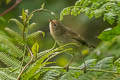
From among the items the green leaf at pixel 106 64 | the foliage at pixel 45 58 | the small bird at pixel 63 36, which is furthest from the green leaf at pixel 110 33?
the small bird at pixel 63 36

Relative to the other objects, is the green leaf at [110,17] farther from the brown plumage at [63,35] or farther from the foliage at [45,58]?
the brown plumage at [63,35]

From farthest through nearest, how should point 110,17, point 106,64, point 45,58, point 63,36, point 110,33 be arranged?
point 63,36 → point 110,33 → point 106,64 → point 110,17 → point 45,58

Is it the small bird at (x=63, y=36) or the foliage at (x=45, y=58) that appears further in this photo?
the small bird at (x=63, y=36)

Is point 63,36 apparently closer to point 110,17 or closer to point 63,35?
point 63,35

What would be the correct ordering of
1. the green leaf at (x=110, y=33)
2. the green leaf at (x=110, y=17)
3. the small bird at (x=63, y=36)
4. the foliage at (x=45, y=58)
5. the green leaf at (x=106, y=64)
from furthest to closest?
the small bird at (x=63, y=36) → the green leaf at (x=110, y=33) → the green leaf at (x=106, y=64) → the green leaf at (x=110, y=17) → the foliage at (x=45, y=58)

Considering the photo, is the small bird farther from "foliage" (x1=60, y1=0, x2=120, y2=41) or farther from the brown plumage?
"foliage" (x1=60, y1=0, x2=120, y2=41)

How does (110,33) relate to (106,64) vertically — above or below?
above

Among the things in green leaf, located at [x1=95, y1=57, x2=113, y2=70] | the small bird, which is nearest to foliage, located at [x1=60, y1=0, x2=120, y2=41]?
green leaf, located at [x1=95, y1=57, x2=113, y2=70]

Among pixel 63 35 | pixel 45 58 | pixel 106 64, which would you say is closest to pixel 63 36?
pixel 63 35

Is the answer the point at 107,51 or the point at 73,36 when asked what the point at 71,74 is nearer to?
the point at 73,36

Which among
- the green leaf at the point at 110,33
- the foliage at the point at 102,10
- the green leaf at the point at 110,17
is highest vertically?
the foliage at the point at 102,10

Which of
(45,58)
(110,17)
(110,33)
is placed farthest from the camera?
(110,33)

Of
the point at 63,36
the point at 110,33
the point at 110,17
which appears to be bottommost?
the point at 63,36

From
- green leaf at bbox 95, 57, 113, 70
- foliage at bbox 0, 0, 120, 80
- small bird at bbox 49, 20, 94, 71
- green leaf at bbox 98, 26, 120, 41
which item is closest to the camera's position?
foliage at bbox 0, 0, 120, 80
